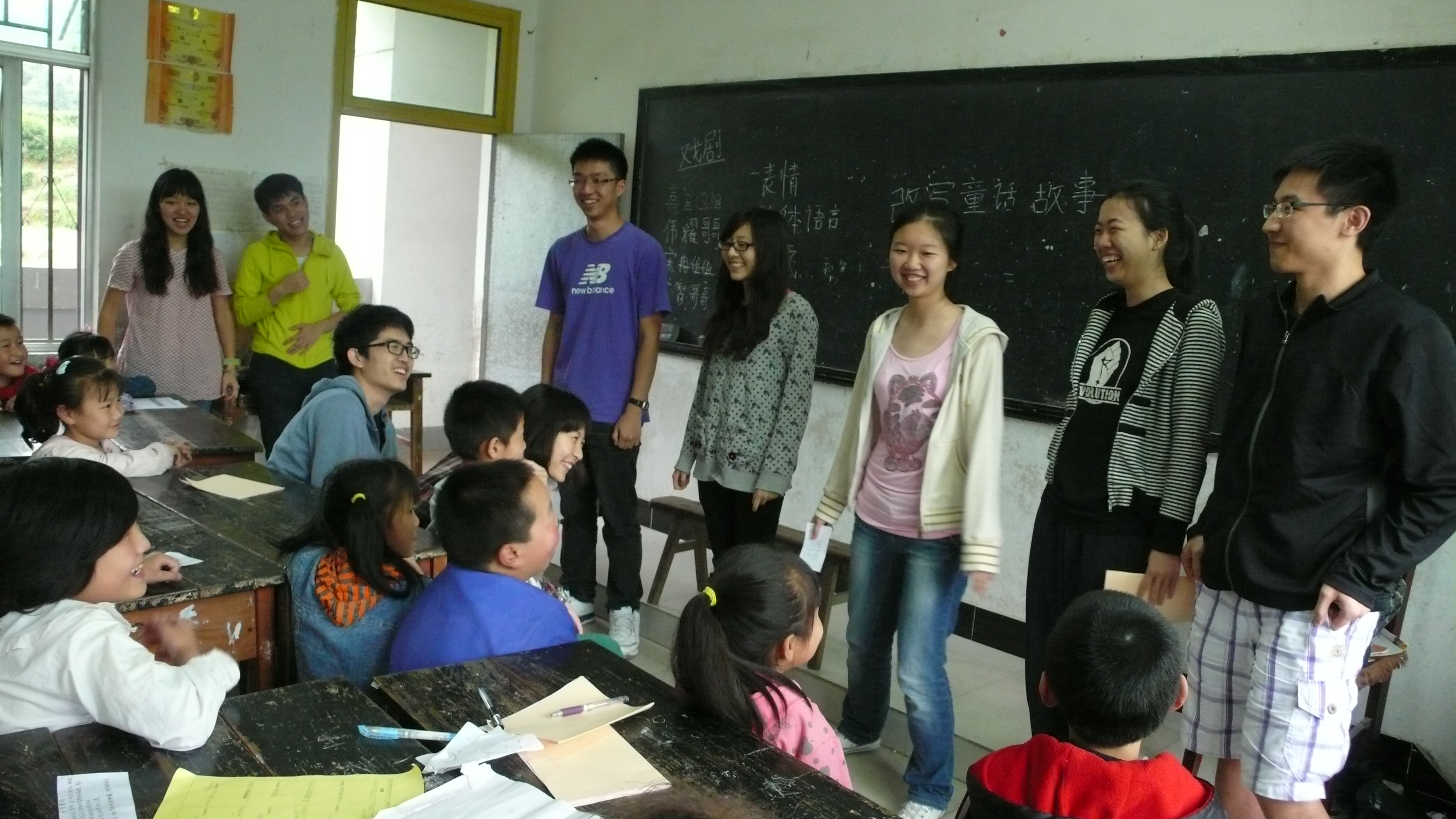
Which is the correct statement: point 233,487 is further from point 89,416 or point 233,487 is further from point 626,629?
point 626,629

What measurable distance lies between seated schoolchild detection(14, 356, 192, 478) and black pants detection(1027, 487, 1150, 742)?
6.81 feet

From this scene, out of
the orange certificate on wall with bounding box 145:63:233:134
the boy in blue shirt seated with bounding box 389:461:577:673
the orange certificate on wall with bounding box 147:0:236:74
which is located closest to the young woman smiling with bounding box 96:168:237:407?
the orange certificate on wall with bounding box 145:63:233:134

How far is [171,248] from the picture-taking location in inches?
164

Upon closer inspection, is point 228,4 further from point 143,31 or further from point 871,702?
point 871,702

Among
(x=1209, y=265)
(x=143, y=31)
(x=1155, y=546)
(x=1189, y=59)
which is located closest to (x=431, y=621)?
(x=1155, y=546)

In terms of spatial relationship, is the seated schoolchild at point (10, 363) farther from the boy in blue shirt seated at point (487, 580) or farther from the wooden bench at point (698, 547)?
the boy in blue shirt seated at point (487, 580)

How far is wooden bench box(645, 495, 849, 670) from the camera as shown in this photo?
134 inches

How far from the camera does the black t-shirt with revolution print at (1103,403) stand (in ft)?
6.58

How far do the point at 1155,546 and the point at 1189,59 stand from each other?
5.90 ft

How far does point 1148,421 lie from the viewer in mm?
1980

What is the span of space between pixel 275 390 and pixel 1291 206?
3.77 m

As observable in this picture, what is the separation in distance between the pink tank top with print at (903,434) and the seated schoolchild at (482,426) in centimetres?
80

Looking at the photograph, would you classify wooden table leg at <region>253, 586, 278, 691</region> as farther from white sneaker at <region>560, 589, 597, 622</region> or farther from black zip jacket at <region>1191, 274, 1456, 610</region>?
black zip jacket at <region>1191, 274, 1456, 610</region>

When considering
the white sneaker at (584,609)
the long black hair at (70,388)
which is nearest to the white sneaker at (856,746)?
the white sneaker at (584,609)
